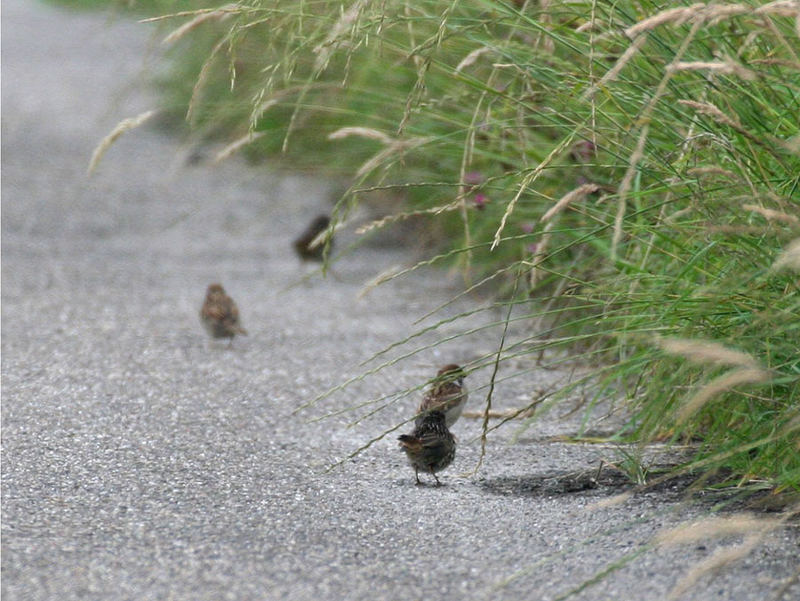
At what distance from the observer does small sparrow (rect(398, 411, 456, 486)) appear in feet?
10.4

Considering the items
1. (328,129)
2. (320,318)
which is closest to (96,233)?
(328,129)

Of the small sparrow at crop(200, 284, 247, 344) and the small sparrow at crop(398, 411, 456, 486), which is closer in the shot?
the small sparrow at crop(398, 411, 456, 486)

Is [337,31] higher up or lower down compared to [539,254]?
higher up

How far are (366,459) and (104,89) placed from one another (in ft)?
21.9

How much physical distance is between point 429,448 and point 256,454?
554 mm

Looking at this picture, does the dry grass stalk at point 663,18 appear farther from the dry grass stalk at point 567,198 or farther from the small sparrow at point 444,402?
the small sparrow at point 444,402

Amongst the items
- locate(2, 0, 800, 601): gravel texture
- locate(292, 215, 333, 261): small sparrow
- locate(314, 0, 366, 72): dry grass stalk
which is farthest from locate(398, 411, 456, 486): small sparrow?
locate(292, 215, 333, 261): small sparrow

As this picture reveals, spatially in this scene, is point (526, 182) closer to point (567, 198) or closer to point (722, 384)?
point (567, 198)

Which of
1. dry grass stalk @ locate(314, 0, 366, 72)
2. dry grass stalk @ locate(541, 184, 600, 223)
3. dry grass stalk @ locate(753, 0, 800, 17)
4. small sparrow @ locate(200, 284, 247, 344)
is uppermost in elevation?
dry grass stalk @ locate(753, 0, 800, 17)

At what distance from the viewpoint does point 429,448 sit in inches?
125

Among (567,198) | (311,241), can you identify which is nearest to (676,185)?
(567,198)

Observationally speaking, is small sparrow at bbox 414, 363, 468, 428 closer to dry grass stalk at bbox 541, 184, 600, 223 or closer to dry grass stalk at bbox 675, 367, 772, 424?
dry grass stalk at bbox 541, 184, 600, 223

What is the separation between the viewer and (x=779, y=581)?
2432 millimetres

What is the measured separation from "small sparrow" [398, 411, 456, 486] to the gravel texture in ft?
0.21
